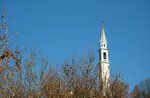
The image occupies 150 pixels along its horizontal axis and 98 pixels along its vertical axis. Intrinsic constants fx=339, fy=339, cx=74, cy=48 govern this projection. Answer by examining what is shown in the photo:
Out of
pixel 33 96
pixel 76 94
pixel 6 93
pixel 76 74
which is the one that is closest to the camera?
pixel 6 93

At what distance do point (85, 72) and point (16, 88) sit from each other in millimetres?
4178

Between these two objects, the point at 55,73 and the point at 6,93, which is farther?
the point at 55,73

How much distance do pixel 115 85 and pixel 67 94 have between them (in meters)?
5.31

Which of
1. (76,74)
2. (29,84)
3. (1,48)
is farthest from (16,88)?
(1,48)

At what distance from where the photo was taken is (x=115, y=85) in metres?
20.7

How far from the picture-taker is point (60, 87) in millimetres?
16469

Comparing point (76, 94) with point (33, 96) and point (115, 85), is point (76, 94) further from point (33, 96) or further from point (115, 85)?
point (115, 85)

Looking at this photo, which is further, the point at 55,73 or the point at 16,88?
the point at 55,73

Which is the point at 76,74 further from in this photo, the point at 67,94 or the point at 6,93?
the point at 6,93

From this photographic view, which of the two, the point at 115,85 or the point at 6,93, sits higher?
the point at 115,85

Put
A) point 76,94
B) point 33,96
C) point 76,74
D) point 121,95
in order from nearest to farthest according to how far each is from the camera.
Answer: point 33,96, point 76,94, point 76,74, point 121,95

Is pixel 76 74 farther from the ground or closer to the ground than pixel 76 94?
farther from the ground

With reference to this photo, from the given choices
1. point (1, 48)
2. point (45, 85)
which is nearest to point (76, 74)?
point (45, 85)

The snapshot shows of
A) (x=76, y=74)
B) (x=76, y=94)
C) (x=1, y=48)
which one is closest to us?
(x=1, y=48)
